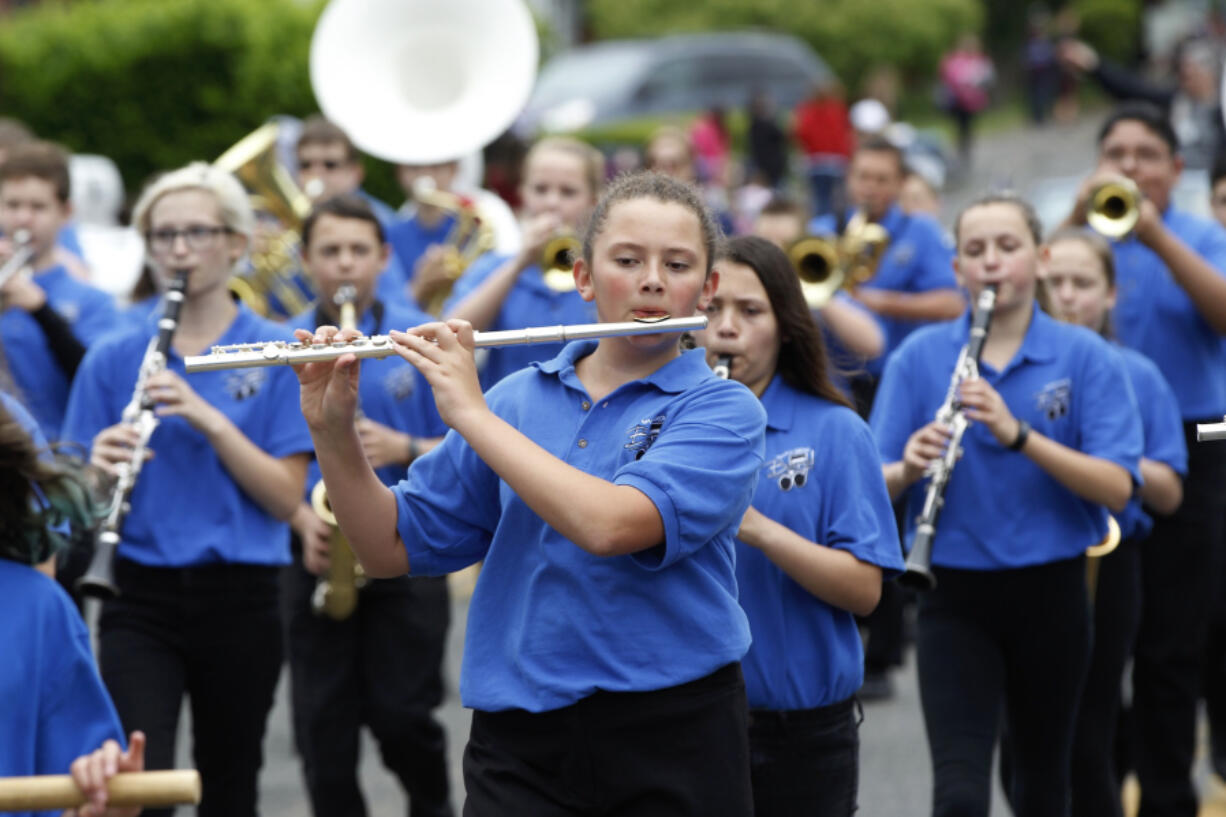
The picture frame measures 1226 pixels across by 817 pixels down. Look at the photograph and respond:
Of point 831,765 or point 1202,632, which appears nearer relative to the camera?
point 831,765

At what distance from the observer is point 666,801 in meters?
3.03

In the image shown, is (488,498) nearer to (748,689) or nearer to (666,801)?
(666,801)

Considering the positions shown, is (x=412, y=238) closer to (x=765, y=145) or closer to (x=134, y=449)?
(x=134, y=449)

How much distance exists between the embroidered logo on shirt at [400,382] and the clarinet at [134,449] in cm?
81

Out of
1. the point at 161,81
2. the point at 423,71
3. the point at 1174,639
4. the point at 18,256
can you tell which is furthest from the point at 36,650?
the point at 161,81

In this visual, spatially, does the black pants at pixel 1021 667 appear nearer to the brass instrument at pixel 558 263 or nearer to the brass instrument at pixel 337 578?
the brass instrument at pixel 337 578

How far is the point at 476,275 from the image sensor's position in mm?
6375

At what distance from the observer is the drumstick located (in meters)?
2.49

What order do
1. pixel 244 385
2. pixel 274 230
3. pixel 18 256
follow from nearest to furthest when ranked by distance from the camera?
pixel 244 385, pixel 18 256, pixel 274 230

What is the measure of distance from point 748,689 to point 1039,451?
3.40ft

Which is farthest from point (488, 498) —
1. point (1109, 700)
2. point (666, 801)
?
point (1109, 700)

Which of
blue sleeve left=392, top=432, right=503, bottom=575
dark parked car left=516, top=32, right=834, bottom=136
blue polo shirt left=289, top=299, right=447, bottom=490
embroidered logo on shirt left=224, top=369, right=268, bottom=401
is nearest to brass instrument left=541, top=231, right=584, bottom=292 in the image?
blue polo shirt left=289, top=299, right=447, bottom=490

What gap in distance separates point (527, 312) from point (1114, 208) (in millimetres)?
1992

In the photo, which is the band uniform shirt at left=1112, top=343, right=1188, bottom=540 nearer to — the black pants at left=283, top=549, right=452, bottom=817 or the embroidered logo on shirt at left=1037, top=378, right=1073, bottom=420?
the embroidered logo on shirt at left=1037, top=378, right=1073, bottom=420
